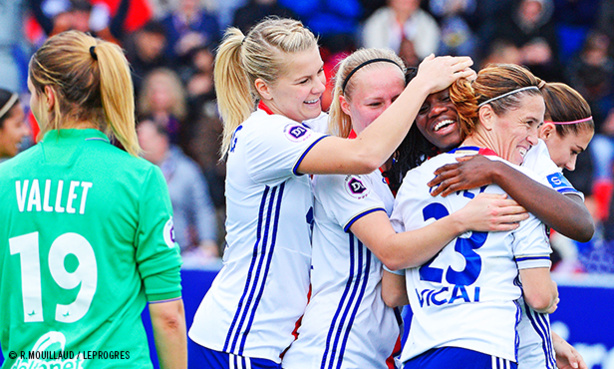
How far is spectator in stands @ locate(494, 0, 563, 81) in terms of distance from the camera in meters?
8.00

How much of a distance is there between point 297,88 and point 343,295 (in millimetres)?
884

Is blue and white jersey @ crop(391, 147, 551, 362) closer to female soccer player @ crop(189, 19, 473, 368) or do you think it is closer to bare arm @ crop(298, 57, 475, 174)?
bare arm @ crop(298, 57, 475, 174)

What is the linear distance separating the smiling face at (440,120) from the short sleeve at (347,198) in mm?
345

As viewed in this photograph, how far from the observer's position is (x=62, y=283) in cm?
263

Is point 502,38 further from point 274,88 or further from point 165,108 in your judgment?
point 274,88

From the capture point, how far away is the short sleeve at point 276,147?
2.89 m

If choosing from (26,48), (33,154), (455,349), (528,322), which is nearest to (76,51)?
(33,154)

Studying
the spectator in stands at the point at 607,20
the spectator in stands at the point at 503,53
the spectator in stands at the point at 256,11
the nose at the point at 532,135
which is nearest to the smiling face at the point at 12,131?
the nose at the point at 532,135

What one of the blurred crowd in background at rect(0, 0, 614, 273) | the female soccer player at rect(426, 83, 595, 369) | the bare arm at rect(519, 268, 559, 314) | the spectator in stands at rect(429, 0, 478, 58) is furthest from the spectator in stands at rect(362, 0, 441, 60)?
the bare arm at rect(519, 268, 559, 314)

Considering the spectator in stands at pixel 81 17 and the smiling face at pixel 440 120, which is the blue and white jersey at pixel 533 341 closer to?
the smiling face at pixel 440 120

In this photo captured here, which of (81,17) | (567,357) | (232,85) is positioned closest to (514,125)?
(567,357)

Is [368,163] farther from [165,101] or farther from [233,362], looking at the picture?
[165,101]

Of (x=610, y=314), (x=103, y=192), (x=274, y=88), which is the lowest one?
(x=610, y=314)

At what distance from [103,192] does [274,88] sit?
884 millimetres
